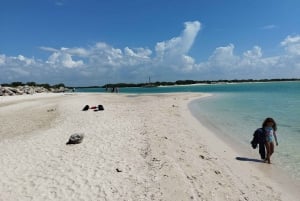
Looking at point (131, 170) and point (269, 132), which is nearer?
point (131, 170)

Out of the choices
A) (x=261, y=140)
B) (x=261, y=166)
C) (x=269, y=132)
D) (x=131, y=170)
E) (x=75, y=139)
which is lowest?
(x=261, y=166)

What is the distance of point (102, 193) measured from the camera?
6867 millimetres

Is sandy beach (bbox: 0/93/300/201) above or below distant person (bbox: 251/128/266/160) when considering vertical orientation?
below

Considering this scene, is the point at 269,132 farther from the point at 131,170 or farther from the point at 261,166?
the point at 131,170

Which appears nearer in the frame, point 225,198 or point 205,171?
point 225,198

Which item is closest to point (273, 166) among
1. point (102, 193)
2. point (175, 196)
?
point (175, 196)

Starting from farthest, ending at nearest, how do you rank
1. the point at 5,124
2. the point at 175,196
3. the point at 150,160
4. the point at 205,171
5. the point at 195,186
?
the point at 5,124 → the point at 150,160 → the point at 205,171 → the point at 195,186 → the point at 175,196

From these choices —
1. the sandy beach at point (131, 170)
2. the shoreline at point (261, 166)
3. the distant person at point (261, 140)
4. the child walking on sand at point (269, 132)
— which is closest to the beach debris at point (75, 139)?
the sandy beach at point (131, 170)

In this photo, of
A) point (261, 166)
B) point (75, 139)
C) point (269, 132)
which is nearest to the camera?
point (261, 166)

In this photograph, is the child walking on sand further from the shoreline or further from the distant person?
the shoreline

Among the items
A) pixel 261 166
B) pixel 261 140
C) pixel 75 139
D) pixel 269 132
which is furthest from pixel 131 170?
pixel 269 132

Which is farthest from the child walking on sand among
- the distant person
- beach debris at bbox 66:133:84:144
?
beach debris at bbox 66:133:84:144

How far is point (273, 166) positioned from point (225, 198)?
11.9ft

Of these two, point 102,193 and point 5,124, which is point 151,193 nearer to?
point 102,193
